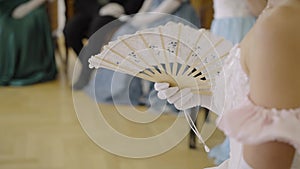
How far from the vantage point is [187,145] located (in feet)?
8.52

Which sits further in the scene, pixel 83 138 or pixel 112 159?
pixel 83 138

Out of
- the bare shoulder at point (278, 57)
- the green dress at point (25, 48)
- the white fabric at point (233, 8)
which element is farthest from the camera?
the green dress at point (25, 48)

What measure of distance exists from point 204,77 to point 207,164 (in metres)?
1.52

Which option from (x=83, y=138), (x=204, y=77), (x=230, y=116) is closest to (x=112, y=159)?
(x=83, y=138)

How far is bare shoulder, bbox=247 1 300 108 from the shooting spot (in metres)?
0.63

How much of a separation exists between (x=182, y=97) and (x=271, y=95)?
31cm

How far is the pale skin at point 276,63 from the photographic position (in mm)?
629

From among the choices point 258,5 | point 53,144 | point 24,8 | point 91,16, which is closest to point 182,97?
point 258,5

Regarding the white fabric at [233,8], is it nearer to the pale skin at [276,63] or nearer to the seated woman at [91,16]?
the seated woman at [91,16]

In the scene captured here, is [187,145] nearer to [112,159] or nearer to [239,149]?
[112,159]

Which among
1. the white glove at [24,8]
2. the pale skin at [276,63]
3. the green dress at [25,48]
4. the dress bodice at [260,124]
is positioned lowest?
the green dress at [25,48]

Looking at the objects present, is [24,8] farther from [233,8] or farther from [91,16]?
[233,8]

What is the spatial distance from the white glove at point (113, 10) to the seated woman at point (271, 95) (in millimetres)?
2797

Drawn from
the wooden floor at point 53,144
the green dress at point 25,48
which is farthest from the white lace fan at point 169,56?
the green dress at point 25,48
